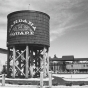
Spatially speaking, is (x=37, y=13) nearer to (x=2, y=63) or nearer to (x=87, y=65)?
(x=2, y=63)

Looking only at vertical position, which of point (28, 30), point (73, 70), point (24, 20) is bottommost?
point (73, 70)

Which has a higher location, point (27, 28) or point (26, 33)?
point (27, 28)

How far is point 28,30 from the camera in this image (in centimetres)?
3697

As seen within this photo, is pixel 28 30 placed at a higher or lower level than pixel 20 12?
lower

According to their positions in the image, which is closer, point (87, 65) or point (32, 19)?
point (32, 19)

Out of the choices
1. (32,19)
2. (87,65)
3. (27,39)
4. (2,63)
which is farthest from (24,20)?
(87,65)

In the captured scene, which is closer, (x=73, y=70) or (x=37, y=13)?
(x=37, y=13)

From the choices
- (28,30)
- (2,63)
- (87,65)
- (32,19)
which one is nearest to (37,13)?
(32,19)

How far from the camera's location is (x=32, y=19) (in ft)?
123

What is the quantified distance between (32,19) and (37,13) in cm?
209

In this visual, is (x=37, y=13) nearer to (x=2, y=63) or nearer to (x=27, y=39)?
(x=27, y=39)

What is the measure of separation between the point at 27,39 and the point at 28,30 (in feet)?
6.58

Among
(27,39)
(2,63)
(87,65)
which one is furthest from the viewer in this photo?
(87,65)

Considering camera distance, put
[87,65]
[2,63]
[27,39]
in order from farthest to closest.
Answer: [87,65] → [2,63] → [27,39]
